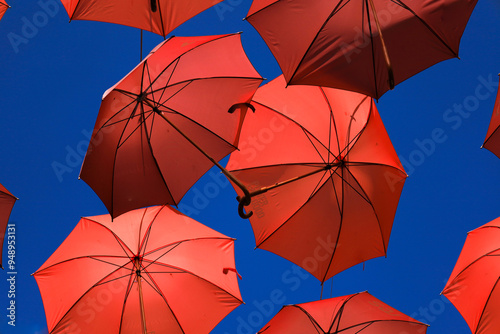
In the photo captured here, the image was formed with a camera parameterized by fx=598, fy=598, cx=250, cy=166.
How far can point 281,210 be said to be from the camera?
7.88 meters

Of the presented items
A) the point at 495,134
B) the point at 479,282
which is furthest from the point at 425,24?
the point at 479,282

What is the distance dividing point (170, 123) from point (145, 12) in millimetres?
1309

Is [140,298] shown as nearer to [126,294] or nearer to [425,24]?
[126,294]

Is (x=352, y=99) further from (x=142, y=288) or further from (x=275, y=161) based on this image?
(x=142, y=288)

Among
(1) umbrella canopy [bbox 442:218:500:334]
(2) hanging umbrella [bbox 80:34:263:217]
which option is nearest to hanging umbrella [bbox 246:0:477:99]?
(2) hanging umbrella [bbox 80:34:263:217]

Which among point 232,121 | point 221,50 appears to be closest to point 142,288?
point 232,121

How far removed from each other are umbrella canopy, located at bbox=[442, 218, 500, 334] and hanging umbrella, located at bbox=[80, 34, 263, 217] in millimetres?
3696

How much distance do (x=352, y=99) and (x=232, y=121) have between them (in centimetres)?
166

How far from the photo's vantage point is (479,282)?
8062 mm

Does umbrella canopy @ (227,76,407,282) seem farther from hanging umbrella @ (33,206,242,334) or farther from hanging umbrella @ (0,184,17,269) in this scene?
hanging umbrella @ (0,184,17,269)

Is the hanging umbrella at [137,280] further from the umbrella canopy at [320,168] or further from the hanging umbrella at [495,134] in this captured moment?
the hanging umbrella at [495,134]

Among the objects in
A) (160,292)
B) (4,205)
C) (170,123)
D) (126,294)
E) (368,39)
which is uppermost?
(4,205)

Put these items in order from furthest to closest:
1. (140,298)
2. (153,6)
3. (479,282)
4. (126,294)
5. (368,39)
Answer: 1. (479,282)
2. (126,294)
3. (140,298)
4. (153,6)
5. (368,39)

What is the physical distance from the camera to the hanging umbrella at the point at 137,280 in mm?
7656
